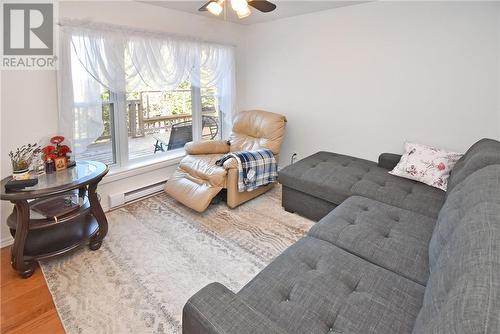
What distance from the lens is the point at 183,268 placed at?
6.69 feet

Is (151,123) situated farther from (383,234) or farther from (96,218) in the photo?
(383,234)

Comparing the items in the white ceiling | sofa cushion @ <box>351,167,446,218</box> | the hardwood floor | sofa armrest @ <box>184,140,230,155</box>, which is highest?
the white ceiling

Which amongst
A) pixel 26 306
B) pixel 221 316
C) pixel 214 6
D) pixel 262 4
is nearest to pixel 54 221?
pixel 26 306

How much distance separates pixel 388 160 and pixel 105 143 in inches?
117

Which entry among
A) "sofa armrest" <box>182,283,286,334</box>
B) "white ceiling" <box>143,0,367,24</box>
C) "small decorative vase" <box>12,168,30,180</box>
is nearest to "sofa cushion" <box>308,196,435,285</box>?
"sofa armrest" <box>182,283,286,334</box>

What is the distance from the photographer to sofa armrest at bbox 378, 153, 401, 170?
8.84ft

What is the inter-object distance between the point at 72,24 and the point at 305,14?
8.08ft

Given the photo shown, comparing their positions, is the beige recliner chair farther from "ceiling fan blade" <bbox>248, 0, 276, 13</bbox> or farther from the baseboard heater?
"ceiling fan blade" <bbox>248, 0, 276, 13</bbox>

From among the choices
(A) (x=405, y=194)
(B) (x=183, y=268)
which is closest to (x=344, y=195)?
(A) (x=405, y=194)

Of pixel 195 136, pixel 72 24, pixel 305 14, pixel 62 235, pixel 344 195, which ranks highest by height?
pixel 305 14

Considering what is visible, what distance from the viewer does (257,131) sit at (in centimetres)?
345

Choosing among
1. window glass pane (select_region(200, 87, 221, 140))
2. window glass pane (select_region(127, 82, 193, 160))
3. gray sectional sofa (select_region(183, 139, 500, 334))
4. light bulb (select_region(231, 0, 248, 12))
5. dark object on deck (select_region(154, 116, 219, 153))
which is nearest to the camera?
gray sectional sofa (select_region(183, 139, 500, 334))

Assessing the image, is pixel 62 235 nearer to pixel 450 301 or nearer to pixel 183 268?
pixel 183 268

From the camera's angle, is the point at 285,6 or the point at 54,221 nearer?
the point at 54,221
